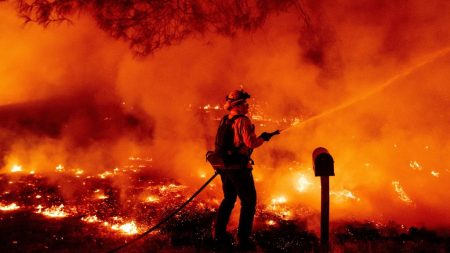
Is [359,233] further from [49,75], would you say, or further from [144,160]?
[49,75]

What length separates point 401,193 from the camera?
6.37m

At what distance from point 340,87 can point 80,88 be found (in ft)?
25.5

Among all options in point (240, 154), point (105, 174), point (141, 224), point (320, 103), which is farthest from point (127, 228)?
point (320, 103)

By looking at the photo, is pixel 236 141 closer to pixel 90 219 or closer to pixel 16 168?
pixel 90 219

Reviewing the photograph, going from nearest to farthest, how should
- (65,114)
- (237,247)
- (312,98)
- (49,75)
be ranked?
(237,247) < (312,98) < (65,114) < (49,75)

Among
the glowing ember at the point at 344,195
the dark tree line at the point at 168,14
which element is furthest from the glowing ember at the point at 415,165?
the dark tree line at the point at 168,14

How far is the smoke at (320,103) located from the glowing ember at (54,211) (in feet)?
7.36

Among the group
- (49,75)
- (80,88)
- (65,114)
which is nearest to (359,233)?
(65,114)

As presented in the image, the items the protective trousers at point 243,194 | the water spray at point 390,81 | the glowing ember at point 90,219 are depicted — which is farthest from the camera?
the water spray at point 390,81

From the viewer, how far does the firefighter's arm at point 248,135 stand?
12.5 ft

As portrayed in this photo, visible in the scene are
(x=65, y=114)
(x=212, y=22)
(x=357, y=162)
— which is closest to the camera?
(x=357, y=162)

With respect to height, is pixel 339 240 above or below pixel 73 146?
below

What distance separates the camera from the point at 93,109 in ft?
32.5

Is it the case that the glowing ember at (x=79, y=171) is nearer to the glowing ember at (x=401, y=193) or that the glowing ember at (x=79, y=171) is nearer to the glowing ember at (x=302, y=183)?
the glowing ember at (x=302, y=183)
